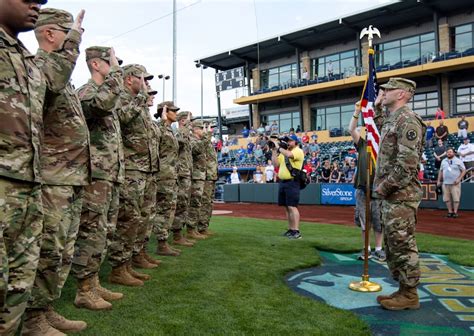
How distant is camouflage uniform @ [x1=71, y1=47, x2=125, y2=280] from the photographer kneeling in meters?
4.61

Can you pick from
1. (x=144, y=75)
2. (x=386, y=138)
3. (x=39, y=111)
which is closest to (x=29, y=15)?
(x=39, y=111)

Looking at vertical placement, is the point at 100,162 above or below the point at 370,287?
above

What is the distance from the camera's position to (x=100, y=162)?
3.90m

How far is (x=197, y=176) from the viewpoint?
8234 millimetres

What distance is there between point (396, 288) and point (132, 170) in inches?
129

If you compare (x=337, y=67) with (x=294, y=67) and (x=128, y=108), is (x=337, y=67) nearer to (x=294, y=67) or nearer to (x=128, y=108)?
(x=294, y=67)

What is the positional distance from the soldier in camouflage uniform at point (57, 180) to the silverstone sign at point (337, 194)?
1490 cm

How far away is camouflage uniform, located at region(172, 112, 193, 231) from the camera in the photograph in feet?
24.6

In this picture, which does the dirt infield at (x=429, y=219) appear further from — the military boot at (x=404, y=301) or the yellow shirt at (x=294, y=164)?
the military boot at (x=404, y=301)

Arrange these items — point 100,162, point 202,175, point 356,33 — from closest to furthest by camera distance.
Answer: point 100,162
point 202,175
point 356,33

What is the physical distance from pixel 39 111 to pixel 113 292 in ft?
7.66

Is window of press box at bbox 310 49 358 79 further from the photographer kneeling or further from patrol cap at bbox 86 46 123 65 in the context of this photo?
patrol cap at bbox 86 46 123 65

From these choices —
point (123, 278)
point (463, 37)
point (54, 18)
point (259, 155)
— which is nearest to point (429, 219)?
point (123, 278)

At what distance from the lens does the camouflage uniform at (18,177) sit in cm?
216
